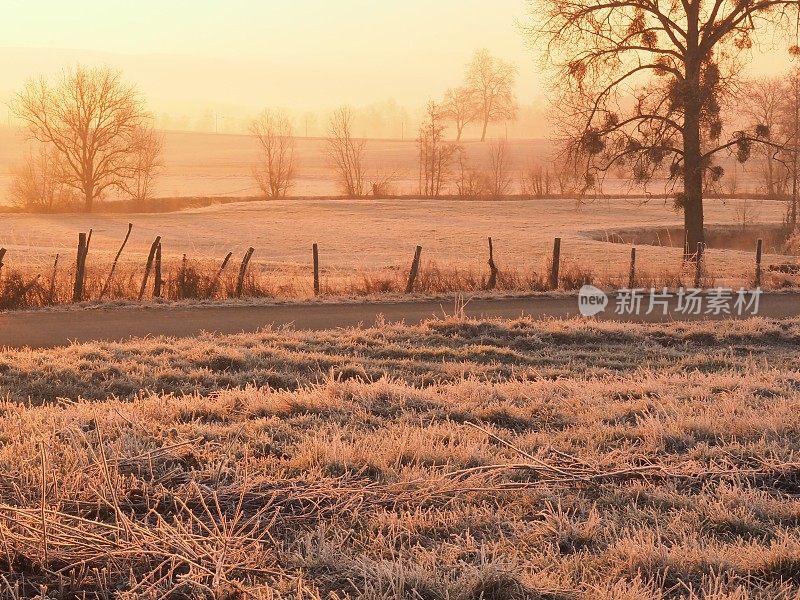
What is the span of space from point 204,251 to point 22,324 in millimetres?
29449

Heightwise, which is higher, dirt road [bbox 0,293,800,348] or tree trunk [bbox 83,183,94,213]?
tree trunk [bbox 83,183,94,213]

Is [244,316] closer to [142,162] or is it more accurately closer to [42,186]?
[142,162]

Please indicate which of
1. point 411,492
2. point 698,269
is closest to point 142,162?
point 698,269

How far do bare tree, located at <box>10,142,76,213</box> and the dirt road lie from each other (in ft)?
197

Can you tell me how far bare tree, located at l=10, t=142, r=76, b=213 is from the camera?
236 ft

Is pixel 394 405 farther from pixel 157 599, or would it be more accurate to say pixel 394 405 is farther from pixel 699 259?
pixel 699 259

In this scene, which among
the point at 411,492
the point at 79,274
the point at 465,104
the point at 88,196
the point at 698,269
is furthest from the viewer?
the point at 465,104

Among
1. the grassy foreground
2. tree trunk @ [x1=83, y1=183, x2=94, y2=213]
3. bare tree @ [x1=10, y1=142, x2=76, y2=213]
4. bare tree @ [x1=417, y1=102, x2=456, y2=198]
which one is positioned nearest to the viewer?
the grassy foreground

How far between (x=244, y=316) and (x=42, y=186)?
218 ft

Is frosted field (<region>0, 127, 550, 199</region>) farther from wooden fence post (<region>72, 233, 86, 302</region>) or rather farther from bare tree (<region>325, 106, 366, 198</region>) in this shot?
wooden fence post (<region>72, 233, 86, 302</region>)

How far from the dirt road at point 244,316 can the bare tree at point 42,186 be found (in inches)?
2366

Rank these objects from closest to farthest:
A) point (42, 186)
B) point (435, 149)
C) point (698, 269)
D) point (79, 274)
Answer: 1. point (79, 274)
2. point (698, 269)
3. point (42, 186)
4. point (435, 149)

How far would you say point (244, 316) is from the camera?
637 inches

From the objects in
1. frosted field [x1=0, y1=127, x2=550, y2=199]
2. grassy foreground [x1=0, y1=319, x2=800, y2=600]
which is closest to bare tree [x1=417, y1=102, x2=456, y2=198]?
frosted field [x1=0, y1=127, x2=550, y2=199]
